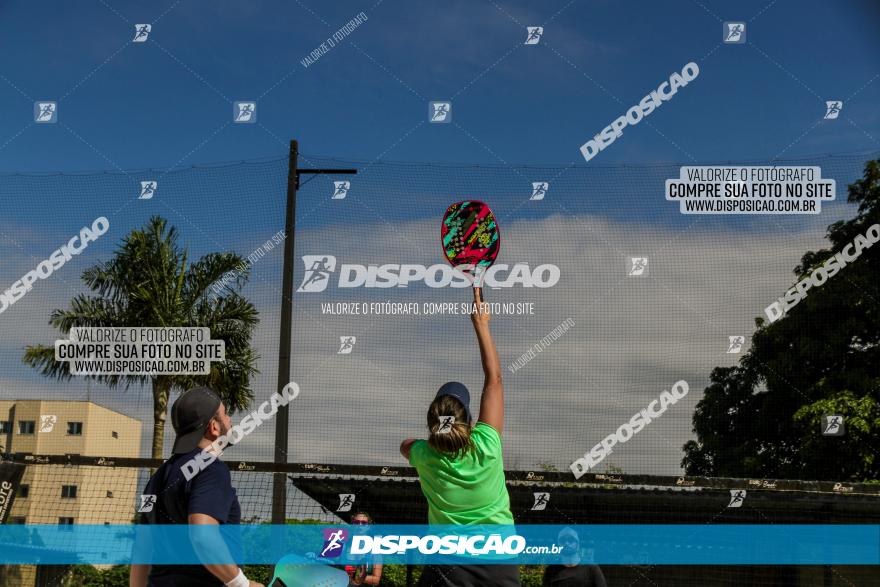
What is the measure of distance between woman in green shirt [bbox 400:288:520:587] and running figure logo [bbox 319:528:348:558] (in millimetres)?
5147

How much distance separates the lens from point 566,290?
1357cm

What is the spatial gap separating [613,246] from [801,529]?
5.09 metres

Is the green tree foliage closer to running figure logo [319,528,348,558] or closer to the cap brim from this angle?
running figure logo [319,528,348,558]

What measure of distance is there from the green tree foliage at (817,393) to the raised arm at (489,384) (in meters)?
15.0

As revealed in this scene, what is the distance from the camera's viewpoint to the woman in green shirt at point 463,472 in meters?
3.85

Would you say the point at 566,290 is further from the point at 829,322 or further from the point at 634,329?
the point at 829,322

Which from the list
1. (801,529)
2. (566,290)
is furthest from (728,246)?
(801,529)

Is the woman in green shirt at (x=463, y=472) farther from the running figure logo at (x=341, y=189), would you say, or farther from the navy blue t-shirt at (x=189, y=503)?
the running figure logo at (x=341, y=189)

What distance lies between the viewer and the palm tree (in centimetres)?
1552

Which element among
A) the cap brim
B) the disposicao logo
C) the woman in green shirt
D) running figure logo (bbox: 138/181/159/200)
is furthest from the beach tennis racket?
running figure logo (bbox: 138/181/159/200)

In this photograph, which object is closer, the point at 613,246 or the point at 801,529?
the point at 801,529

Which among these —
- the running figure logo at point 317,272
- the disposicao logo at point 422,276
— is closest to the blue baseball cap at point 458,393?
the disposicao logo at point 422,276

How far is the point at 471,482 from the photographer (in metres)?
3.94

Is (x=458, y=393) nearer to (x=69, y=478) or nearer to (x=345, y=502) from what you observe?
(x=345, y=502)
